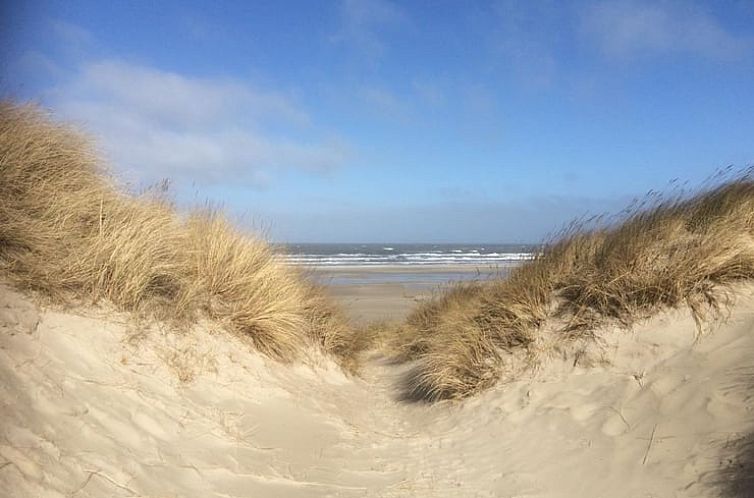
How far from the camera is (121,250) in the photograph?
577 centimetres

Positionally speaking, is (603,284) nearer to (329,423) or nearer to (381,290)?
(329,423)

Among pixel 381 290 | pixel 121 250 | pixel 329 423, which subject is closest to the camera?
pixel 121 250

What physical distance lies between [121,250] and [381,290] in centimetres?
1936

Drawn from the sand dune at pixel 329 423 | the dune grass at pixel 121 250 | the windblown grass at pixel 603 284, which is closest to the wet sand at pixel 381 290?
the windblown grass at pixel 603 284

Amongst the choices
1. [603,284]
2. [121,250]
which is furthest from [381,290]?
[121,250]

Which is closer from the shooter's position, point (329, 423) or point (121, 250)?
point (121, 250)

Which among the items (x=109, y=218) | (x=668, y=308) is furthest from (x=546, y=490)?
(x=109, y=218)

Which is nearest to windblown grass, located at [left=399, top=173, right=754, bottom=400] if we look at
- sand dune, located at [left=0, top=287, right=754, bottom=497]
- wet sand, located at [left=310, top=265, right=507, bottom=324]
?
sand dune, located at [left=0, top=287, right=754, bottom=497]

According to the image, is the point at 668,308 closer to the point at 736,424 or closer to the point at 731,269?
the point at 731,269

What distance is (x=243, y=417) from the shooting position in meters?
5.39

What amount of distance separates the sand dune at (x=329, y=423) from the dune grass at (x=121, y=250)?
337mm

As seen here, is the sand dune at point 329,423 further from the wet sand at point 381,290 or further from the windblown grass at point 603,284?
the wet sand at point 381,290

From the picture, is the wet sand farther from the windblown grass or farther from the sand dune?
the sand dune

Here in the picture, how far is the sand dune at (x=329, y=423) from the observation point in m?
3.62
